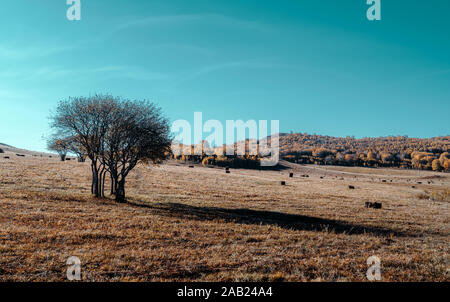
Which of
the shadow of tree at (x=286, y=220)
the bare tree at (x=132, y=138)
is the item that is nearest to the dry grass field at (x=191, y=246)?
the shadow of tree at (x=286, y=220)

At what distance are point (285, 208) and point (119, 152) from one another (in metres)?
18.3

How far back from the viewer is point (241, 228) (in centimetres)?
1614

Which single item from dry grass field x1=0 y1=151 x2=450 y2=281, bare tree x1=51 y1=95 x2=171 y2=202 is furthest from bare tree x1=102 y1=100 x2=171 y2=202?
dry grass field x1=0 y1=151 x2=450 y2=281

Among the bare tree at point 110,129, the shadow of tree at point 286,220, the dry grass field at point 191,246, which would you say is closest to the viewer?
the dry grass field at point 191,246

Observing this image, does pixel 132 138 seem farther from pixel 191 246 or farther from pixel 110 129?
pixel 191 246

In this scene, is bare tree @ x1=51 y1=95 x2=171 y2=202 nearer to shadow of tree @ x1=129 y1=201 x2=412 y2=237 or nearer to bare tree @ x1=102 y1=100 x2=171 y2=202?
bare tree @ x1=102 y1=100 x2=171 y2=202

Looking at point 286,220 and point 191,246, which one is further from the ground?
point 191,246

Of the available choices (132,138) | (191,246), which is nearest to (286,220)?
(191,246)

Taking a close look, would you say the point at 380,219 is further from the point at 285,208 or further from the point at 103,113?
the point at 103,113

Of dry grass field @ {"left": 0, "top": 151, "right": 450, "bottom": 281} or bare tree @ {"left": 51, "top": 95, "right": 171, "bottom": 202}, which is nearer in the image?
dry grass field @ {"left": 0, "top": 151, "right": 450, "bottom": 281}

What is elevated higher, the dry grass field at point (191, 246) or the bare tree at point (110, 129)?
the bare tree at point (110, 129)

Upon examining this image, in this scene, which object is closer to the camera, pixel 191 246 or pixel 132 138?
pixel 191 246

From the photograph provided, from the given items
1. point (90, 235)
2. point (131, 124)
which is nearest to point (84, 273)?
point (90, 235)

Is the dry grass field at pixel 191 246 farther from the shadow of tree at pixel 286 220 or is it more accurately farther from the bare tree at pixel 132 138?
the bare tree at pixel 132 138
